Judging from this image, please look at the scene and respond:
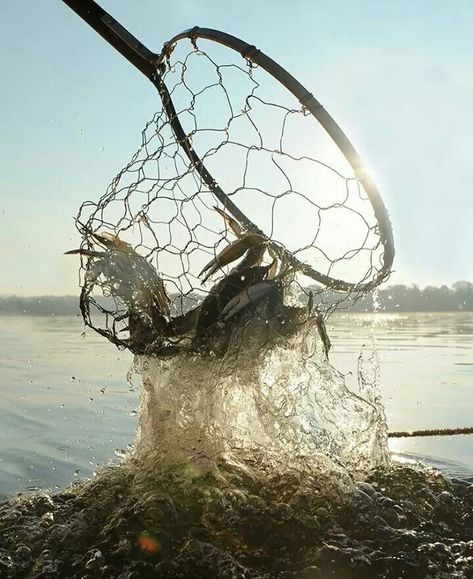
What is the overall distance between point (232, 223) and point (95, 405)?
3.64 metres

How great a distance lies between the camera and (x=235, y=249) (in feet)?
→ 11.6

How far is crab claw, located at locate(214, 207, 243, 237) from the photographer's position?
3679 millimetres

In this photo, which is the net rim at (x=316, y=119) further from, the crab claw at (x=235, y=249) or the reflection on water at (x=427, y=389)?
the reflection on water at (x=427, y=389)

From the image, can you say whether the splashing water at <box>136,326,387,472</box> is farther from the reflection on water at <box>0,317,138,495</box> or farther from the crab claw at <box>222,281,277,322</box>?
the reflection on water at <box>0,317,138,495</box>

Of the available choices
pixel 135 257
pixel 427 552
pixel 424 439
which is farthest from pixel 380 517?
pixel 424 439

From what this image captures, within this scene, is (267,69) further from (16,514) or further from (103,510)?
(16,514)

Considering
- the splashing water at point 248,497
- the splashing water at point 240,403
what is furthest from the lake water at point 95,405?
the splashing water at point 240,403

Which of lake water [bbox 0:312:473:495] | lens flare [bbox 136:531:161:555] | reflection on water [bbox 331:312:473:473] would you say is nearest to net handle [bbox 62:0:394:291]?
lake water [bbox 0:312:473:495]

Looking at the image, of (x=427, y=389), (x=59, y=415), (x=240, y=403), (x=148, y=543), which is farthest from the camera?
(x=427, y=389)

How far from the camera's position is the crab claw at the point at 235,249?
354cm

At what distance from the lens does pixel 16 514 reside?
3.51 metres

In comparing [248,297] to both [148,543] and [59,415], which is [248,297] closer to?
[148,543]

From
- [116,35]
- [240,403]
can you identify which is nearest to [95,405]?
[240,403]

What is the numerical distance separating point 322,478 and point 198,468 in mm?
672
